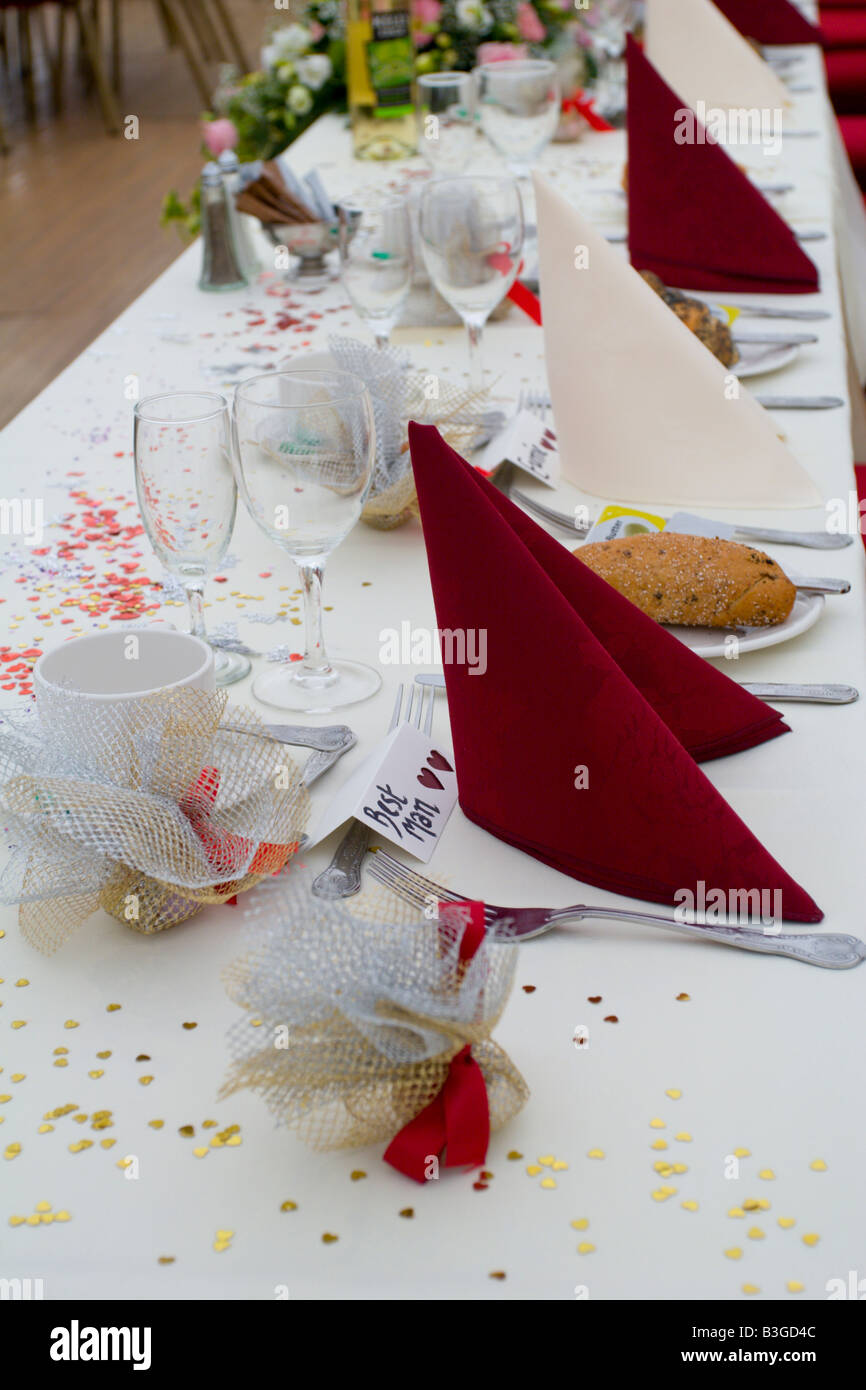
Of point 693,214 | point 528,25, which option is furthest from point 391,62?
point 693,214

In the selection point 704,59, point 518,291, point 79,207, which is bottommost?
point 79,207

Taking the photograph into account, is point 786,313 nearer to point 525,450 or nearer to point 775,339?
point 775,339

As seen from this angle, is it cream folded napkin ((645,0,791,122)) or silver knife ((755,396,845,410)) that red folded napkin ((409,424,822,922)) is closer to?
silver knife ((755,396,845,410))

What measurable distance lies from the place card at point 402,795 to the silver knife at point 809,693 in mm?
230

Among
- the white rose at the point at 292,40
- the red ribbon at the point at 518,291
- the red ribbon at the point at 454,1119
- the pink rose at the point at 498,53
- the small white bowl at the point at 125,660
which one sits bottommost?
the red ribbon at the point at 454,1119

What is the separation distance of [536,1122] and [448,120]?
75.8 inches

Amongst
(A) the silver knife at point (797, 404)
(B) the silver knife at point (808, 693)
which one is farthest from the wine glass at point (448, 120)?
(B) the silver knife at point (808, 693)

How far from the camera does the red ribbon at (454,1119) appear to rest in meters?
0.58

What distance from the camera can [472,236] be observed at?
1416 mm

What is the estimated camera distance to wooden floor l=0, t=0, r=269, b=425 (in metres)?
4.30

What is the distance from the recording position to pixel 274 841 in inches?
29.3

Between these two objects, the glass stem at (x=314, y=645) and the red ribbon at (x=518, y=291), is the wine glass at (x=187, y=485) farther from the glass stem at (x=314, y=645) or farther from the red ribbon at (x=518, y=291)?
the red ribbon at (x=518, y=291)

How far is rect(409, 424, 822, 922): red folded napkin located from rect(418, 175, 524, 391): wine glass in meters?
0.70

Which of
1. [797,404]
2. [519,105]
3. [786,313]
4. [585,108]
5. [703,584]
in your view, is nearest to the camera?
[703,584]
